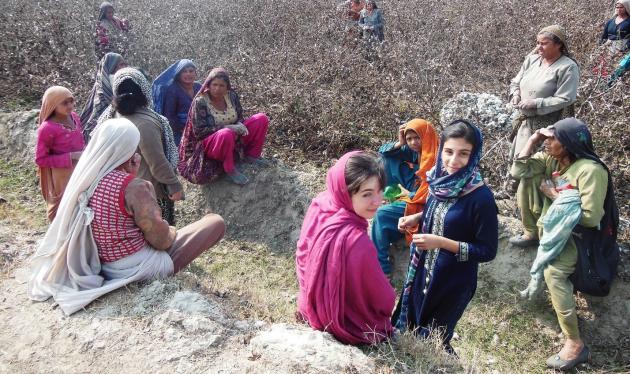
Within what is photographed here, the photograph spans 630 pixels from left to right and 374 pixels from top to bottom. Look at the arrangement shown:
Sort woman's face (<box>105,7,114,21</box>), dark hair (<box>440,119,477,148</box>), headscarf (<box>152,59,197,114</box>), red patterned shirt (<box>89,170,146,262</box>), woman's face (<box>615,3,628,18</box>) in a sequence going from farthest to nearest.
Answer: woman's face (<box>105,7,114,21</box>), woman's face (<box>615,3,628,18</box>), headscarf (<box>152,59,197,114</box>), red patterned shirt (<box>89,170,146,262</box>), dark hair (<box>440,119,477,148</box>)

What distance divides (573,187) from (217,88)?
3258mm

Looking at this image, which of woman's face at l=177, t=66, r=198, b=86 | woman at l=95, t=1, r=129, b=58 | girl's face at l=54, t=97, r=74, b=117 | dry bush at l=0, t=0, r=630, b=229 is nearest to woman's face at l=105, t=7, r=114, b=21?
woman at l=95, t=1, r=129, b=58

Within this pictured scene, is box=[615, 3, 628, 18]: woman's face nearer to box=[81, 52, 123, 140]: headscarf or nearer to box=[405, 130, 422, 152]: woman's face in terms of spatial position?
box=[405, 130, 422, 152]: woman's face

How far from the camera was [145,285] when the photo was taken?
294 centimetres

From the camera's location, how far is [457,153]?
255 centimetres

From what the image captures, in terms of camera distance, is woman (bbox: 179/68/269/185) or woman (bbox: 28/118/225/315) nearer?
woman (bbox: 28/118/225/315)


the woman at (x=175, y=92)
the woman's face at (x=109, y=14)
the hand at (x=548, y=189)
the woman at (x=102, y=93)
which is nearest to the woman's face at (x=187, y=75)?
the woman at (x=175, y=92)

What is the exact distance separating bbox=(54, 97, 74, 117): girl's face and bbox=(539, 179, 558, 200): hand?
12.6 feet

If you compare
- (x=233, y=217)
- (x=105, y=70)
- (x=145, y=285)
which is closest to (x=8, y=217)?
(x=105, y=70)

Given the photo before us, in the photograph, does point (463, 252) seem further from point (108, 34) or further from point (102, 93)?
point (108, 34)

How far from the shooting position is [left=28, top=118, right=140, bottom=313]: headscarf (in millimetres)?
2740

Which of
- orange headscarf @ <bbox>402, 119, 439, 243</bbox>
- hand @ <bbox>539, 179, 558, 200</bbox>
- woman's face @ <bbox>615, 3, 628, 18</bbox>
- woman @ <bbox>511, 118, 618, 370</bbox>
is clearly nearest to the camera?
woman @ <bbox>511, 118, 618, 370</bbox>

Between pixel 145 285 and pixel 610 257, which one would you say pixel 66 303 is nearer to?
pixel 145 285

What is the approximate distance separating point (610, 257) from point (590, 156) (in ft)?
2.52
